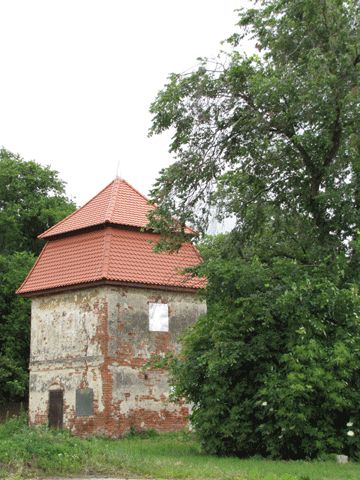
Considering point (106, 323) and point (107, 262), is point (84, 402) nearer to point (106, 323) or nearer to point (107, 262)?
point (106, 323)

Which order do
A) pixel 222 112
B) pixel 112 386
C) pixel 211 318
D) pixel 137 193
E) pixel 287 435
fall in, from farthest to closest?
pixel 137 193 → pixel 112 386 → pixel 222 112 → pixel 211 318 → pixel 287 435

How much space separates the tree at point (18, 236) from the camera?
31.3 m

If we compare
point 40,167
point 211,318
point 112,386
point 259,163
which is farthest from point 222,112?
point 40,167

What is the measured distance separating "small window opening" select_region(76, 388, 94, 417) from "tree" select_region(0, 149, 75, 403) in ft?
23.4

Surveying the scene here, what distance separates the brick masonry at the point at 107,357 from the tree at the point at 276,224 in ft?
16.7

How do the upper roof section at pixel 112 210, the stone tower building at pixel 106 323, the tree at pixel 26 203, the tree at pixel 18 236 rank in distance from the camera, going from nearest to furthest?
the stone tower building at pixel 106 323 < the upper roof section at pixel 112 210 < the tree at pixel 18 236 < the tree at pixel 26 203

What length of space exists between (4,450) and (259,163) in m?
10.8

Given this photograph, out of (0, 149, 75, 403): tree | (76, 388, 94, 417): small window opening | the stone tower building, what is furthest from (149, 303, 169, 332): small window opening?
(0, 149, 75, 403): tree

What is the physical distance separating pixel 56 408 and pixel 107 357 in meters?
2.84

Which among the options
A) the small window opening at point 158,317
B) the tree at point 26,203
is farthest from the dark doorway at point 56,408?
the tree at point 26,203

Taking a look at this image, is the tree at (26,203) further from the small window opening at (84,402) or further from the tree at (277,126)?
the tree at (277,126)

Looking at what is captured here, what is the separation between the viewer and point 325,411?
50.8 ft

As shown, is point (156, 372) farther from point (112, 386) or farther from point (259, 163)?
point (259, 163)

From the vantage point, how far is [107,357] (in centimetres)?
2333
